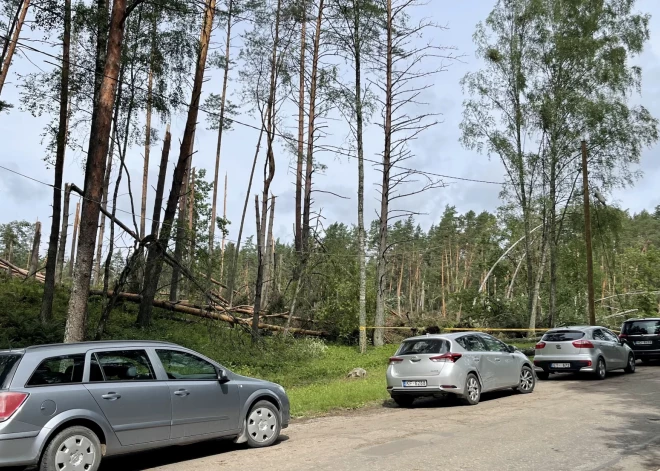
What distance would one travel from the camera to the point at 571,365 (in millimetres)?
16266

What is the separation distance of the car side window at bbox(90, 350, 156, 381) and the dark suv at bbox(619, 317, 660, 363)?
59.7 ft

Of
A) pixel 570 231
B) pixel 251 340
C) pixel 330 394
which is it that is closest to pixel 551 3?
pixel 570 231

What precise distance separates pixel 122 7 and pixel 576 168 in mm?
22957

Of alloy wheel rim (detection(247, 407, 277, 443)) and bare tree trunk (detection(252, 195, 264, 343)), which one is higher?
bare tree trunk (detection(252, 195, 264, 343))

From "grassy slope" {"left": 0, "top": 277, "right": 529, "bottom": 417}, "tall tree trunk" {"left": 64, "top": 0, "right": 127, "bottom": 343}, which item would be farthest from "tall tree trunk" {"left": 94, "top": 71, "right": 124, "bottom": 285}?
"grassy slope" {"left": 0, "top": 277, "right": 529, "bottom": 417}

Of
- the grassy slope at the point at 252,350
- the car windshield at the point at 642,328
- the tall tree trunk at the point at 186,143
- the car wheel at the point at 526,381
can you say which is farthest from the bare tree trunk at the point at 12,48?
the car windshield at the point at 642,328

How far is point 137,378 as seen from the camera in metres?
7.30

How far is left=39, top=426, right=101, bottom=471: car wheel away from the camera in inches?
243

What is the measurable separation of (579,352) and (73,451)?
14.2 metres

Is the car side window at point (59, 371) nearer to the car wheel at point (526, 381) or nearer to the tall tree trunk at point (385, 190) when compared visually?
the car wheel at point (526, 381)

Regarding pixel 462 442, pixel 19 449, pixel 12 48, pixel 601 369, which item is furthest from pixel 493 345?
pixel 12 48

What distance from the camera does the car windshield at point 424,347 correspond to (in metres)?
12.2

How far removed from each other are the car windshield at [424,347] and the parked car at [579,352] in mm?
5999

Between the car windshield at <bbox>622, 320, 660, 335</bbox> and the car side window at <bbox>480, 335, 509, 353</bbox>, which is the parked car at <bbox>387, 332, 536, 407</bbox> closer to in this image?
the car side window at <bbox>480, 335, 509, 353</bbox>
